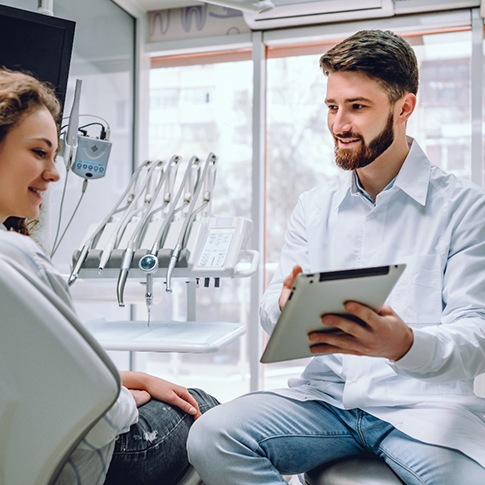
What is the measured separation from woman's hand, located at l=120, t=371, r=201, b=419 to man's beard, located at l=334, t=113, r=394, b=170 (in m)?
0.72

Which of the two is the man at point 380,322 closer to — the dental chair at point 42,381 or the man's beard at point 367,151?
the man's beard at point 367,151

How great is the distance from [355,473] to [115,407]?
1.86 ft

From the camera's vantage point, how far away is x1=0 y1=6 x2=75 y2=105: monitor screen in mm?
1918

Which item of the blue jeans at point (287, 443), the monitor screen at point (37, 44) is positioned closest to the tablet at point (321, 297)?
the blue jeans at point (287, 443)

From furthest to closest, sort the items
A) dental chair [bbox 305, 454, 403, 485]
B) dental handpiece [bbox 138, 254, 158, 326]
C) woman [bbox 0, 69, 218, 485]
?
dental handpiece [bbox 138, 254, 158, 326] < dental chair [bbox 305, 454, 403, 485] < woman [bbox 0, 69, 218, 485]

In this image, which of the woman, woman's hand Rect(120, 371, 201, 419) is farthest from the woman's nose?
woman's hand Rect(120, 371, 201, 419)

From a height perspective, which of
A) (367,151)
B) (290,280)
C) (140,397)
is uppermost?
(367,151)

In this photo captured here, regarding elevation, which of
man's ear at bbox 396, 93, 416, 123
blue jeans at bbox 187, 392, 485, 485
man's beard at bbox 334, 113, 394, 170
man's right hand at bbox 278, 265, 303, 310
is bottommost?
blue jeans at bbox 187, 392, 485, 485

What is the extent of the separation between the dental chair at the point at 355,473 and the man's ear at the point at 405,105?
2.93 ft

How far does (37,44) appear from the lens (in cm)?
199

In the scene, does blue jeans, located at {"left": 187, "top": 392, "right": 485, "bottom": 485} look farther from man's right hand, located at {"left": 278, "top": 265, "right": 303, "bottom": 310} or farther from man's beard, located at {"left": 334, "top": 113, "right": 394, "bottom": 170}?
man's beard, located at {"left": 334, "top": 113, "right": 394, "bottom": 170}

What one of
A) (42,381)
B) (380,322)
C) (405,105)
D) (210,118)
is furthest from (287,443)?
(210,118)

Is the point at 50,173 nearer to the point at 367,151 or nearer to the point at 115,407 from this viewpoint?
the point at 115,407

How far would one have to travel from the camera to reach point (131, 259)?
189 centimetres
